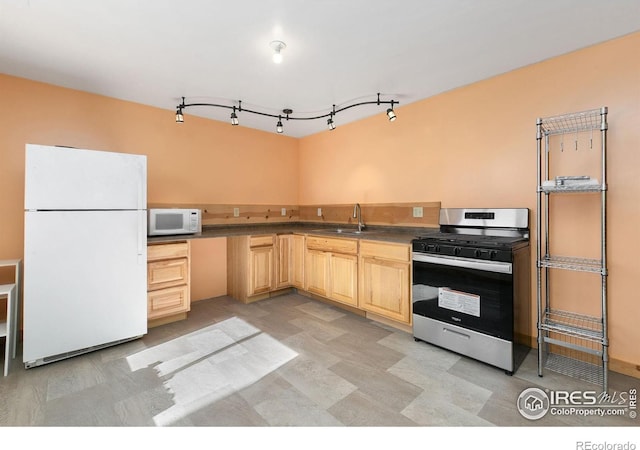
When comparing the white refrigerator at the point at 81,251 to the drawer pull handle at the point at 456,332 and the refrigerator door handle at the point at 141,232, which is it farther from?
the drawer pull handle at the point at 456,332

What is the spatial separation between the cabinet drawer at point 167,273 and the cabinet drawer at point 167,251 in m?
0.05

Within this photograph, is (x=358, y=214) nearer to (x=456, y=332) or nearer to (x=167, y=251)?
(x=456, y=332)

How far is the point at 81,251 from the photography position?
2.37 m

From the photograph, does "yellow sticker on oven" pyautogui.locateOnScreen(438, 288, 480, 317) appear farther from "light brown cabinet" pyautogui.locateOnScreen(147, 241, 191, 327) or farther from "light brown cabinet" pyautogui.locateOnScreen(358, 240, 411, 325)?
"light brown cabinet" pyautogui.locateOnScreen(147, 241, 191, 327)

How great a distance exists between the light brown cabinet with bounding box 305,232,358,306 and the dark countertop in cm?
12

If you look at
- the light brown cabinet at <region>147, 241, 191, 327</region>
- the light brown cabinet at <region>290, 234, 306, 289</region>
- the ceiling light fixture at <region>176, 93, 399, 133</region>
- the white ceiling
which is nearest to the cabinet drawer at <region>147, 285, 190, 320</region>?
the light brown cabinet at <region>147, 241, 191, 327</region>

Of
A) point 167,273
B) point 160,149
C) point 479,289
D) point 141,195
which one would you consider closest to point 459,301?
point 479,289

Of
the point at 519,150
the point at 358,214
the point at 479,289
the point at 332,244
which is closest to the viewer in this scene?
the point at 479,289

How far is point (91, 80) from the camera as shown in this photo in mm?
2713

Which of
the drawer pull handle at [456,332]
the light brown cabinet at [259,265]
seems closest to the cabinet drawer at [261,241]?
the light brown cabinet at [259,265]

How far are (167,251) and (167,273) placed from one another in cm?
23

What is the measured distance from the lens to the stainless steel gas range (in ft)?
6.98

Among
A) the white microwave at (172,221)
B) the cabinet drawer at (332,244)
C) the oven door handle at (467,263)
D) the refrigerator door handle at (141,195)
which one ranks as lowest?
the oven door handle at (467,263)

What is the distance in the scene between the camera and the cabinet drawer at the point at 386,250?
9.13 feet
